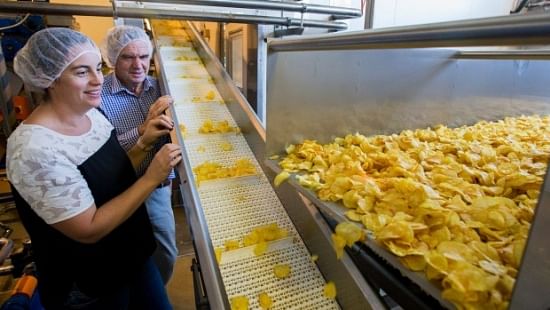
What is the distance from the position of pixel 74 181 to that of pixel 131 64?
0.88 meters

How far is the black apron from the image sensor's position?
0.95m

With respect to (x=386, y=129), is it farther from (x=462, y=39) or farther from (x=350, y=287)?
(x=462, y=39)

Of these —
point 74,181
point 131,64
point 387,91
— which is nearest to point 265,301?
point 74,181

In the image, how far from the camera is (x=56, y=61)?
91 centimetres

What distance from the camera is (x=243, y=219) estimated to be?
106 centimetres

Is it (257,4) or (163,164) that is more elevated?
(257,4)

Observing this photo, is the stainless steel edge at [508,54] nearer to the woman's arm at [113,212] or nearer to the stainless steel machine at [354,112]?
the stainless steel machine at [354,112]

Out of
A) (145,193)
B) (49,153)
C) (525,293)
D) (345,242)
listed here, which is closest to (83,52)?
(49,153)

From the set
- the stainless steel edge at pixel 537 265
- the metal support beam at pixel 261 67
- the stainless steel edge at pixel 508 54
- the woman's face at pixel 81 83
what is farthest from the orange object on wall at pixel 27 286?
the stainless steel edge at pixel 508 54

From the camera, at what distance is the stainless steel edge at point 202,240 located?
83 centimetres

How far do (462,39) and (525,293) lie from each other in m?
0.38

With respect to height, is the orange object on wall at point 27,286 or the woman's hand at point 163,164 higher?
the woman's hand at point 163,164

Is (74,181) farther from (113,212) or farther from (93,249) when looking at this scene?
(93,249)

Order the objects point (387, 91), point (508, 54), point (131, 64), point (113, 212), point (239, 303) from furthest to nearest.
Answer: point (508, 54) → point (131, 64) → point (387, 91) → point (113, 212) → point (239, 303)
